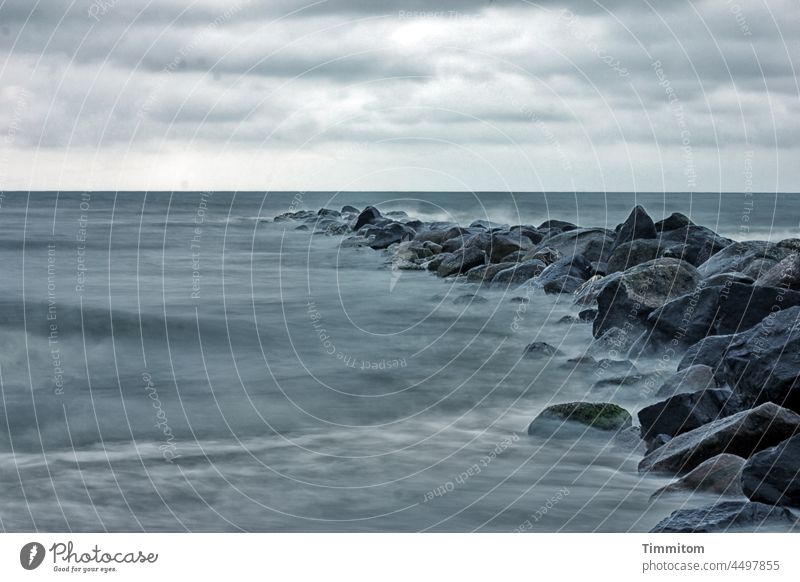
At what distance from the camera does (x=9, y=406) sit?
1113cm

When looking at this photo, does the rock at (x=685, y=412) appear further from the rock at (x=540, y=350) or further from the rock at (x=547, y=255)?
the rock at (x=547, y=255)

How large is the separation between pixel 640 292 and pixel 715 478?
17.0 feet

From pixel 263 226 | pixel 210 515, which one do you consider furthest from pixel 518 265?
pixel 263 226

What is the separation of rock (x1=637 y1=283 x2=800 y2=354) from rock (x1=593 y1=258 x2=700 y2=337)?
0.49 meters

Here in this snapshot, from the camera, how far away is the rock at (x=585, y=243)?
19062 mm

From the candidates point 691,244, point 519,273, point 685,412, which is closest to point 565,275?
point 519,273

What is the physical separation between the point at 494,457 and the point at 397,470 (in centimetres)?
91

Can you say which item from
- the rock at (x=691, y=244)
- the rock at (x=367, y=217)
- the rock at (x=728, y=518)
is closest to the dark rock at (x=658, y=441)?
the rock at (x=728, y=518)

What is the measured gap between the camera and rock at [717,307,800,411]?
8617 millimetres

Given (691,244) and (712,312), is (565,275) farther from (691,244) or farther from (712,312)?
(712,312)

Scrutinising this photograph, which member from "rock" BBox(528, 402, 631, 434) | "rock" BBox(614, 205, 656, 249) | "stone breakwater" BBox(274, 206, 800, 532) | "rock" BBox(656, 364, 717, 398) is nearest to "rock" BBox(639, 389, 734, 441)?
"stone breakwater" BBox(274, 206, 800, 532)

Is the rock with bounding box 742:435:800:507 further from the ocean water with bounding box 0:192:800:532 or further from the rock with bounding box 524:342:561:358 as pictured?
the rock with bounding box 524:342:561:358

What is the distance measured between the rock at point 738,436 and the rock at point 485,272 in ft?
37.0

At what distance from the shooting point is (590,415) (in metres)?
9.34
